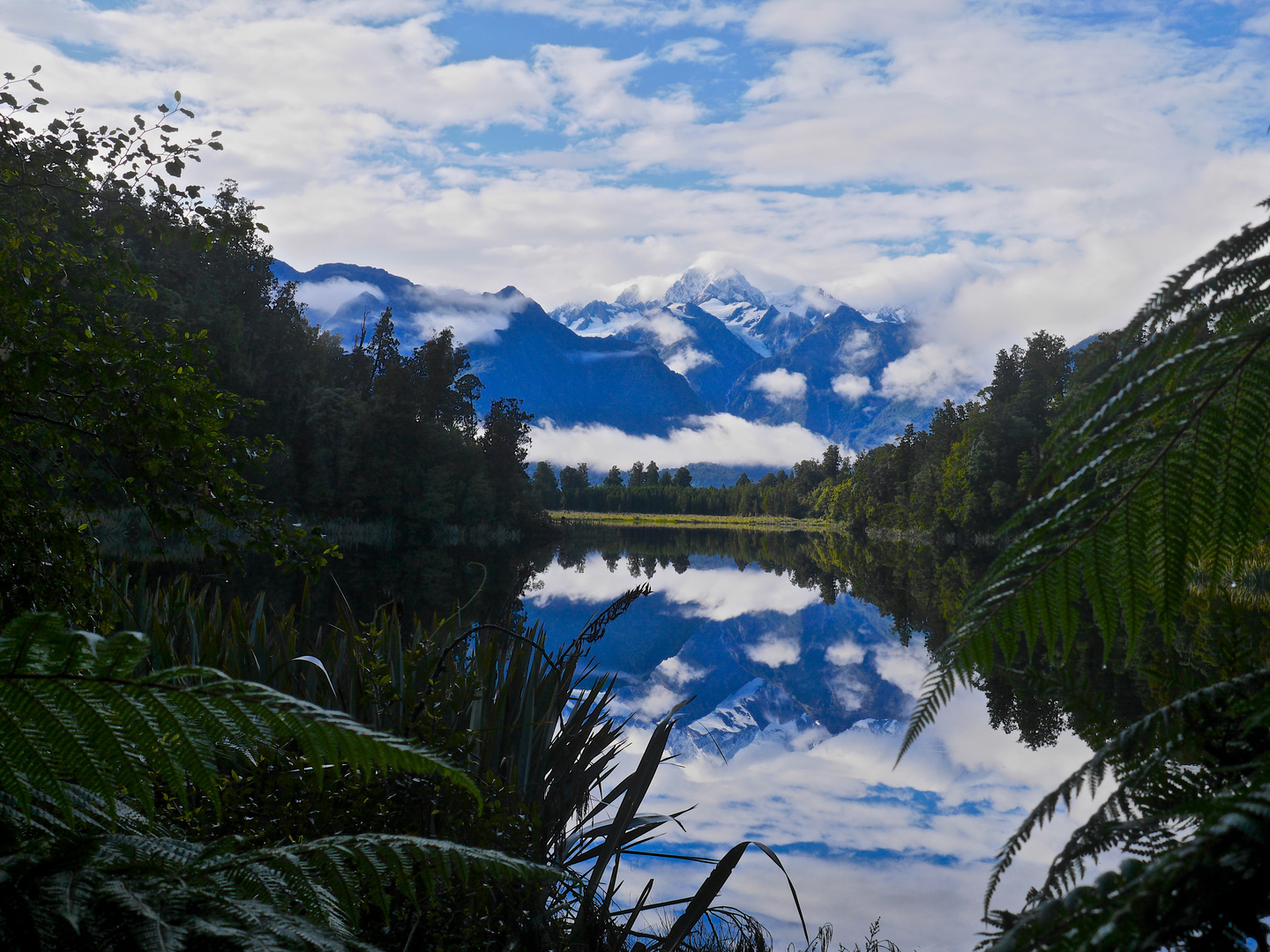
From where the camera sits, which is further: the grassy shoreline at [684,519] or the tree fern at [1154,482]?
the grassy shoreline at [684,519]

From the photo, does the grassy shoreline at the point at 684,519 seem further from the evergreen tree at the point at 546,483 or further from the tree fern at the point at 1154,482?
the tree fern at the point at 1154,482

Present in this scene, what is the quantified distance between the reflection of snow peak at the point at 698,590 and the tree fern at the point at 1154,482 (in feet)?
83.4

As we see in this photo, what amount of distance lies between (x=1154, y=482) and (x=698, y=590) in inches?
1356

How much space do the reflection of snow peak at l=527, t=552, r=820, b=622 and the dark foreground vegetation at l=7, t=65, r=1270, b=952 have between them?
21.2 metres

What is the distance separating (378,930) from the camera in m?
2.51

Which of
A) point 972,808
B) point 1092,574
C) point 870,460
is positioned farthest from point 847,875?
point 870,460

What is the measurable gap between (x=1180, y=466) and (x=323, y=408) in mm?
46778

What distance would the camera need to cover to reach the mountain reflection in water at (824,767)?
721 cm

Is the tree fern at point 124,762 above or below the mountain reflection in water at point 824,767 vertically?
above

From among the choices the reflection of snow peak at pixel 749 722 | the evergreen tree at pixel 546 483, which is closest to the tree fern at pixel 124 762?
the reflection of snow peak at pixel 749 722

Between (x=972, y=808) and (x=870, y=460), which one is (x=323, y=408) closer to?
(x=972, y=808)

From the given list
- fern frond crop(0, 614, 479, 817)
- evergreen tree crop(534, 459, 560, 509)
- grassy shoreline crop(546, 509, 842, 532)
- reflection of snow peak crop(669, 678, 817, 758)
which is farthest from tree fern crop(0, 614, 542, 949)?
grassy shoreline crop(546, 509, 842, 532)

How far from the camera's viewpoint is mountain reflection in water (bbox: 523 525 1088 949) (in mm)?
7211

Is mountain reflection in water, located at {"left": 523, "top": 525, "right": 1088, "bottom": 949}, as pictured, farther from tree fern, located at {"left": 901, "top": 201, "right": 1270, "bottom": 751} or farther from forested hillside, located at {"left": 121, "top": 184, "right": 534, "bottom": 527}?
forested hillside, located at {"left": 121, "top": 184, "right": 534, "bottom": 527}
